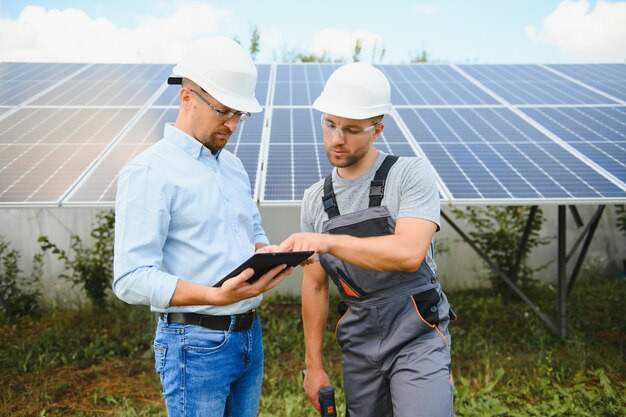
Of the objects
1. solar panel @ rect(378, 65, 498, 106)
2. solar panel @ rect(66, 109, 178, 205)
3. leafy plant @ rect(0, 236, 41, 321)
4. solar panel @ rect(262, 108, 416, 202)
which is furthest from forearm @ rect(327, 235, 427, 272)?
leafy plant @ rect(0, 236, 41, 321)

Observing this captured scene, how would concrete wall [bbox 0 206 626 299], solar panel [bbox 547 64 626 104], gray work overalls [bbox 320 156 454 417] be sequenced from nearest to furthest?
1. gray work overalls [bbox 320 156 454 417]
2. solar panel [bbox 547 64 626 104]
3. concrete wall [bbox 0 206 626 299]

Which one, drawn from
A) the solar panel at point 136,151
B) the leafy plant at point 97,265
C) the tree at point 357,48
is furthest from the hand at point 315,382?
the tree at point 357,48

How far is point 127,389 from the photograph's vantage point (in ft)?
17.3

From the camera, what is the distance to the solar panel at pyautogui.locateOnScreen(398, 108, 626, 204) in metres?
4.87

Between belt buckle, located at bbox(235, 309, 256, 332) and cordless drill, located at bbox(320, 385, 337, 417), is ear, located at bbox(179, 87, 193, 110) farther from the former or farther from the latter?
cordless drill, located at bbox(320, 385, 337, 417)

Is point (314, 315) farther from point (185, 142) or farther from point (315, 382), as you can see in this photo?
point (185, 142)

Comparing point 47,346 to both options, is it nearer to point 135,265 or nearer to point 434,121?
point 135,265

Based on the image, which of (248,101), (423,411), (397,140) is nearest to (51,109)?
(397,140)

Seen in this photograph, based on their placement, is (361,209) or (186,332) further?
(361,209)

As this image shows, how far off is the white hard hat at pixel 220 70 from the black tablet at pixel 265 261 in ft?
2.37

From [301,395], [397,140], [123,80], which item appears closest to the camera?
[301,395]

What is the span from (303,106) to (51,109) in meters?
3.34

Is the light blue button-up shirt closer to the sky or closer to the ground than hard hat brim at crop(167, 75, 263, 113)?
closer to the ground

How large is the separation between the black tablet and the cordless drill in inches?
42.1
